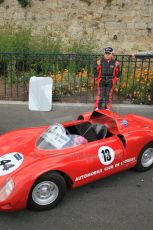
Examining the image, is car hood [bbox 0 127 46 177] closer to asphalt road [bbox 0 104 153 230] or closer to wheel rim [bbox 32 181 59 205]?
wheel rim [bbox 32 181 59 205]

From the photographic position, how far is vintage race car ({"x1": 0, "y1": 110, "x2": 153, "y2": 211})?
3.94 m

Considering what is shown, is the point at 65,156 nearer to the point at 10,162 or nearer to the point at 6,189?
the point at 10,162

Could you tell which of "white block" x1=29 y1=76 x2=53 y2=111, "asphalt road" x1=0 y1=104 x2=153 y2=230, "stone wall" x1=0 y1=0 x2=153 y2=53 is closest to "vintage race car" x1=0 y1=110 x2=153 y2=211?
"asphalt road" x1=0 y1=104 x2=153 y2=230

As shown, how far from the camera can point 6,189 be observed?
151 inches

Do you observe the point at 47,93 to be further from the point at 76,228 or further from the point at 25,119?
the point at 76,228

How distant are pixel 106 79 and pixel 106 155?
3.37 meters

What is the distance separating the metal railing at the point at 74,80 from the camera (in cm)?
848

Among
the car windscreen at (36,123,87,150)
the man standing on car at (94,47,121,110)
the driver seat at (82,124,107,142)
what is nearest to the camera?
the car windscreen at (36,123,87,150)

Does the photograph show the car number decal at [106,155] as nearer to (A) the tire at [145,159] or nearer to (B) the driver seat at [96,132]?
(B) the driver seat at [96,132]

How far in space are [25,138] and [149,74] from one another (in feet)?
16.4

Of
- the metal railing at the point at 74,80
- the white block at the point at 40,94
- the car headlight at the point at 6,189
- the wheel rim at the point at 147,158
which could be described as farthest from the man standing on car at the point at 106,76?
the car headlight at the point at 6,189

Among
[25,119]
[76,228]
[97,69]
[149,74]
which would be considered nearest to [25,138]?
[76,228]

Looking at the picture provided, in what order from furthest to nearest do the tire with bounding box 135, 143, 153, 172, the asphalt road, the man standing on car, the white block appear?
the white block
the man standing on car
the tire with bounding box 135, 143, 153, 172
the asphalt road

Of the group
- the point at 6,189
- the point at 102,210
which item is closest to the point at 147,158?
the point at 102,210
